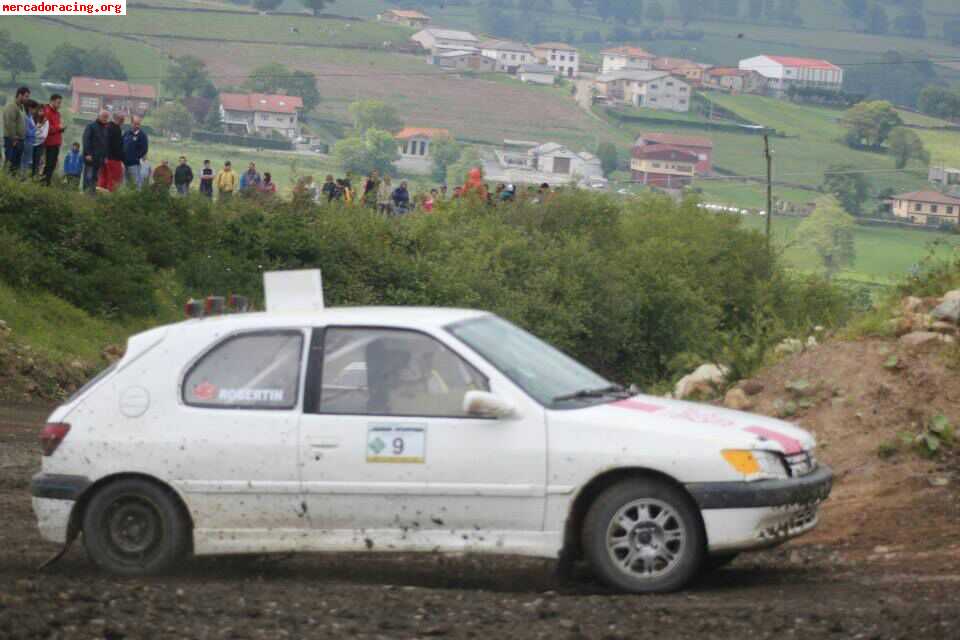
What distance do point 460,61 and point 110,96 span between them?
77980mm

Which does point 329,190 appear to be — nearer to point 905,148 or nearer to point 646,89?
point 905,148

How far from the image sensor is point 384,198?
49062mm

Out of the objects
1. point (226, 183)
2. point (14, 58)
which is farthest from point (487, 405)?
point (14, 58)

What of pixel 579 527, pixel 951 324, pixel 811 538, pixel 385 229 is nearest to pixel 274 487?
pixel 579 527

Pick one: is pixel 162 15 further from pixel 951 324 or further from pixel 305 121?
pixel 951 324

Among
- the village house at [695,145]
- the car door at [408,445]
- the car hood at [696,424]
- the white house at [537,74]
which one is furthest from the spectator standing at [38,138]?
the white house at [537,74]

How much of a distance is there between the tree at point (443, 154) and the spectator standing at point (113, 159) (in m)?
100

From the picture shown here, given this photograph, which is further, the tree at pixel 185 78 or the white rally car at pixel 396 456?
the tree at pixel 185 78

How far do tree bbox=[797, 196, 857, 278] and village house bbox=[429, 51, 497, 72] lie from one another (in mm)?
82278

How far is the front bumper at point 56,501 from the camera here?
941cm

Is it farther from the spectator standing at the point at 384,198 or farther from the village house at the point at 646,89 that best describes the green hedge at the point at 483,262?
the village house at the point at 646,89

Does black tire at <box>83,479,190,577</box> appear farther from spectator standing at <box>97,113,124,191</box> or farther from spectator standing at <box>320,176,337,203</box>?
spectator standing at <box>320,176,337,203</box>

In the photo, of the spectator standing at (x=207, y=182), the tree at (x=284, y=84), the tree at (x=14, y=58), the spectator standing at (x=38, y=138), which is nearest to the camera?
the spectator standing at (x=38, y=138)

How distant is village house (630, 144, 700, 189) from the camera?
447 ft
